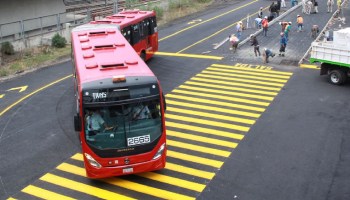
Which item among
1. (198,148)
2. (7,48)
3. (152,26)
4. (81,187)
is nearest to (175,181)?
(198,148)

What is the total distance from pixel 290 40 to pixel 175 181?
21581 mm

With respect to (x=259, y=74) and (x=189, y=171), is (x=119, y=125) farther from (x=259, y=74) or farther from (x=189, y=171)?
(x=259, y=74)

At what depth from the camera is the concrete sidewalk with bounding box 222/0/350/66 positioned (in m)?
27.8

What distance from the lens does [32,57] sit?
99.6 feet

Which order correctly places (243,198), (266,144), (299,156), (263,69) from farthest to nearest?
(263,69)
(266,144)
(299,156)
(243,198)

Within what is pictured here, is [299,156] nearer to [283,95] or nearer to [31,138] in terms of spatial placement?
[283,95]

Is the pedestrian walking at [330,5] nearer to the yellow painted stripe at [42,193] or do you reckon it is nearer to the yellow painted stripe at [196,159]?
the yellow painted stripe at [196,159]

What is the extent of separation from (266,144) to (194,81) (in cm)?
892

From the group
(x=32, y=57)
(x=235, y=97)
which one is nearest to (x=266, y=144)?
(x=235, y=97)

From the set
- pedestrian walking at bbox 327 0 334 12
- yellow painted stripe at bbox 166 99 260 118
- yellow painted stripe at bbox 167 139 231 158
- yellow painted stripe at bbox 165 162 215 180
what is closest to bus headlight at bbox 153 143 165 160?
yellow painted stripe at bbox 165 162 215 180

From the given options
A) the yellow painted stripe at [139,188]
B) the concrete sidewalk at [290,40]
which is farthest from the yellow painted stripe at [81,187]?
the concrete sidewalk at [290,40]

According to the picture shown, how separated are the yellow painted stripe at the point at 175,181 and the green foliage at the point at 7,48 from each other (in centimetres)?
2098

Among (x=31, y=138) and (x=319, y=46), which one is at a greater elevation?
(x=319, y=46)

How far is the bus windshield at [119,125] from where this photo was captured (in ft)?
40.6
